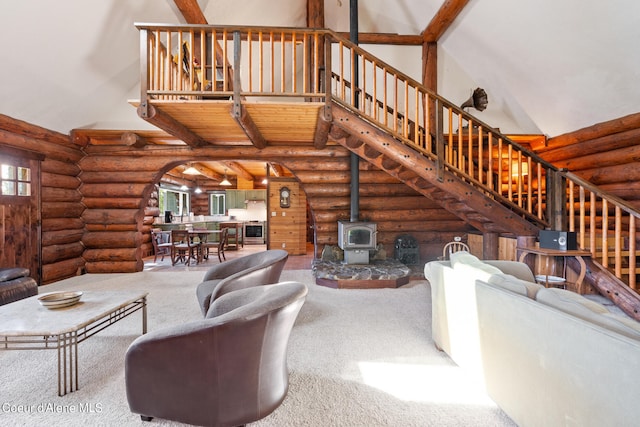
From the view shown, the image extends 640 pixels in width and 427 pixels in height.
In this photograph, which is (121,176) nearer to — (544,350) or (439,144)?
(439,144)

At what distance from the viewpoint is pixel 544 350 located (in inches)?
58.2

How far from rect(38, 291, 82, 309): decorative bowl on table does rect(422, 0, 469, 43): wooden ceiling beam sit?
6.23 m

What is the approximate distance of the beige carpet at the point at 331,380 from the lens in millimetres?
1867

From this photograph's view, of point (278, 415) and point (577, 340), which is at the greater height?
point (577, 340)

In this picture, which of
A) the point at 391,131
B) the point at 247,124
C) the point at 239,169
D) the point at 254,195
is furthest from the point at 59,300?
the point at 254,195

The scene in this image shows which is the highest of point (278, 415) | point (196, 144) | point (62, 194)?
point (196, 144)

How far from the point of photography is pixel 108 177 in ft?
19.6

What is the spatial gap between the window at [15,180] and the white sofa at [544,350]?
633 centimetres

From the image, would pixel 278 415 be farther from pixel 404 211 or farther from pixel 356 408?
pixel 404 211

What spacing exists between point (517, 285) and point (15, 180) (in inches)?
265

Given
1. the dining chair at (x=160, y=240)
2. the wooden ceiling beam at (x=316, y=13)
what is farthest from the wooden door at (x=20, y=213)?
the wooden ceiling beam at (x=316, y=13)

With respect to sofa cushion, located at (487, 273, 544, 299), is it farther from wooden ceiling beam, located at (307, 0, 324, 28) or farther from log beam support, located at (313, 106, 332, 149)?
wooden ceiling beam, located at (307, 0, 324, 28)

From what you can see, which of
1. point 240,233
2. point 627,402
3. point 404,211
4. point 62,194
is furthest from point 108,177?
point 627,402

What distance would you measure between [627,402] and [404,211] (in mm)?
5206
